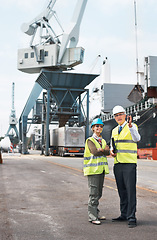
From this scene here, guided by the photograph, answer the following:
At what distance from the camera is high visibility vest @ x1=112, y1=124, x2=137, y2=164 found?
5.25m

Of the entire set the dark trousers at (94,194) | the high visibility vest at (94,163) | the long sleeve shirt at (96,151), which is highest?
the long sleeve shirt at (96,151)

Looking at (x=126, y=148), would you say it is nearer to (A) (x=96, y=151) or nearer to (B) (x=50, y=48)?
(A) (x=96, y=151)

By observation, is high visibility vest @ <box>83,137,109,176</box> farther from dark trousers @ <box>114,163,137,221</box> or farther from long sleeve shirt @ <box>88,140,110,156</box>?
dark trousers @ <box>114,163,137,221</box>

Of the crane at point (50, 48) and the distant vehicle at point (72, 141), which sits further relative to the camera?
the crane at point (50, 48)

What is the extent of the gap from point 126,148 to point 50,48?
4297cm

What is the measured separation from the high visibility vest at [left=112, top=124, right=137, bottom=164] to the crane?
39.8m

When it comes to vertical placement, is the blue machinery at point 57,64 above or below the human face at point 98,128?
above

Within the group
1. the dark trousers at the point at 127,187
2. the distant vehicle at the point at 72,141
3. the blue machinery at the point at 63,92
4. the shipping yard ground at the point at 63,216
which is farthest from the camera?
the blue machinery at the point at 63,92

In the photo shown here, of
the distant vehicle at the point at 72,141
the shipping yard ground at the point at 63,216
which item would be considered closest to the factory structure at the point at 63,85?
the distant vehicle at the point at 72,141

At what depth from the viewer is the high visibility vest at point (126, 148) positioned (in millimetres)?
5246

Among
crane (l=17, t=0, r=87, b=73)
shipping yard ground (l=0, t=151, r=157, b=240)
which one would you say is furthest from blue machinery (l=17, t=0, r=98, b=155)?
shipping yard ground (l=0, t=151, r=157, b=240)

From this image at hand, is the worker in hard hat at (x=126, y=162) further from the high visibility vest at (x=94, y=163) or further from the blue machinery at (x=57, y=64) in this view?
the blue machinery at (x=57, y=64)

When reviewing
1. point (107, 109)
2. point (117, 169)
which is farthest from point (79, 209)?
point (107, 109)

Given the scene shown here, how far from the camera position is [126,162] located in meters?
5.22
